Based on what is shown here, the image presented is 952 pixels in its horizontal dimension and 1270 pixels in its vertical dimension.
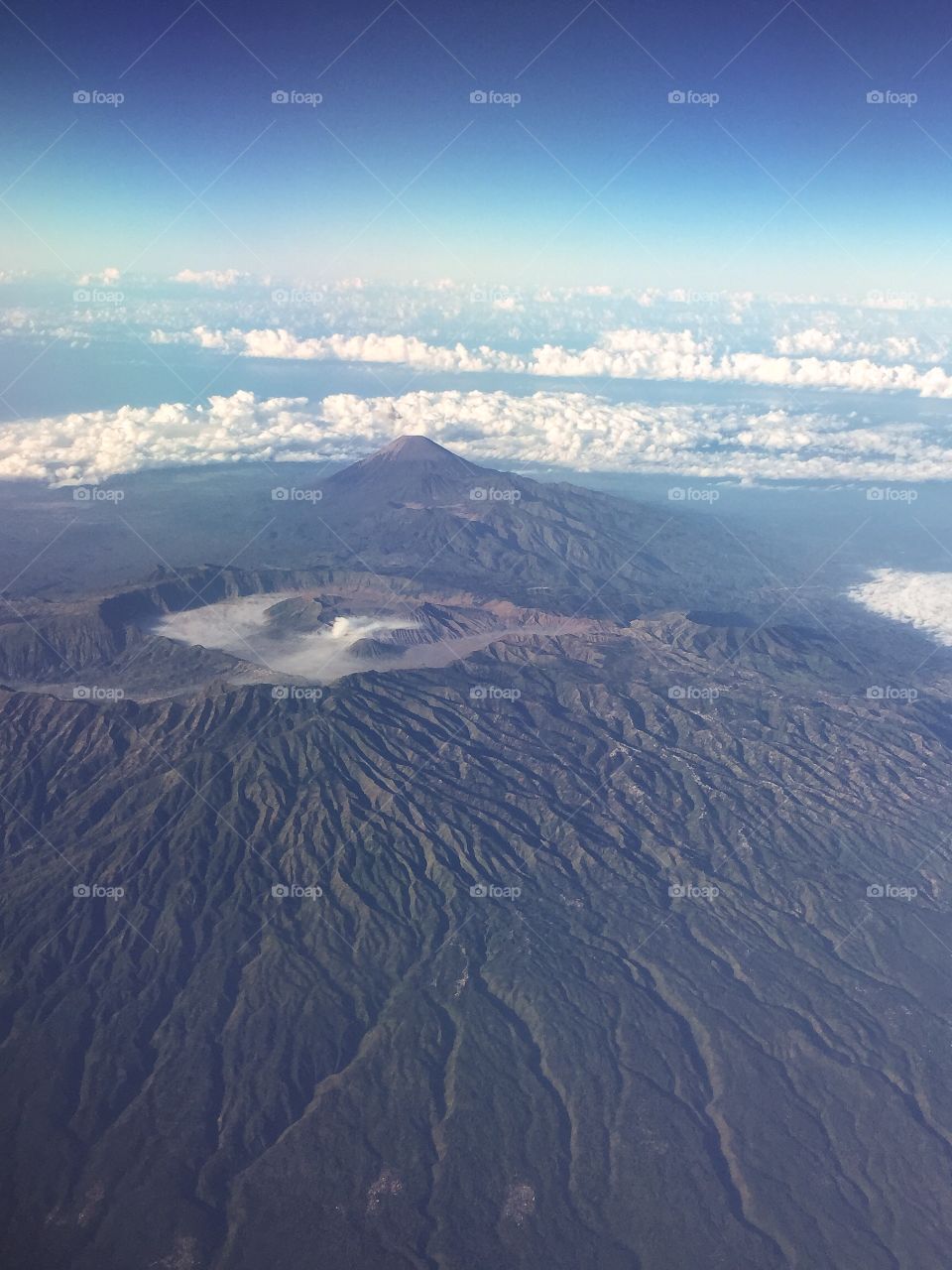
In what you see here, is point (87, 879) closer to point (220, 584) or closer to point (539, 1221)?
point (539, 1221)

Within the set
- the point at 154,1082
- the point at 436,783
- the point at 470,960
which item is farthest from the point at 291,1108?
the point at 436,783

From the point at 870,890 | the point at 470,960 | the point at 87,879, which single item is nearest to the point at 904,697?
the point at 870,890

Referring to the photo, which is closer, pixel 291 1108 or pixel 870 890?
pixel 291 1108

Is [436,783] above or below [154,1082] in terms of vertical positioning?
above

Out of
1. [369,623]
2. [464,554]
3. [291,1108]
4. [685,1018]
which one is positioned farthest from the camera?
[464,554]

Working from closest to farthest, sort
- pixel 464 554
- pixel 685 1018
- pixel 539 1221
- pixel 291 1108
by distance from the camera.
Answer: pixel 539 1221, pixel 291 1108, pixel 685 1018, pixel 464 554

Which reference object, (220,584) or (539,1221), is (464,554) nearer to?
(220,584)
